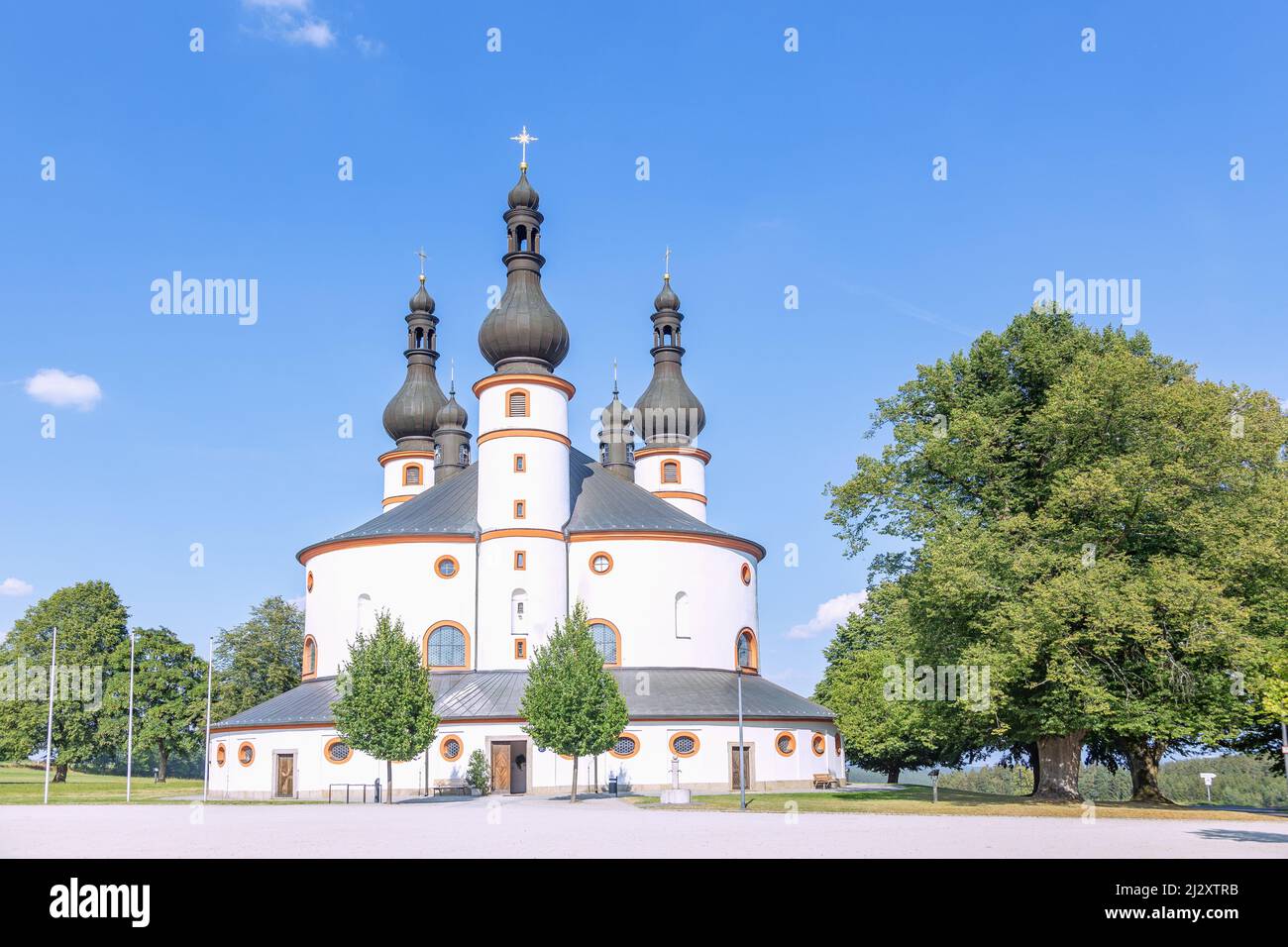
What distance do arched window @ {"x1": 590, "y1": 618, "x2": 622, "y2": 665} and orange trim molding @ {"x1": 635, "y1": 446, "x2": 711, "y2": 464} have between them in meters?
19.5

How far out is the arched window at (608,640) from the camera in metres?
50.7

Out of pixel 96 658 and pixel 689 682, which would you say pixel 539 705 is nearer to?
pixel 689 682

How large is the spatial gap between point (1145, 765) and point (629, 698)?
2057cm

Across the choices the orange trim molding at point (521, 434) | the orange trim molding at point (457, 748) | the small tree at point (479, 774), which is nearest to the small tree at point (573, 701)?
the small tree at point (479, 774)

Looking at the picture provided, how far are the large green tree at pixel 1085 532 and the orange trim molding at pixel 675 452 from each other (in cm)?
3322

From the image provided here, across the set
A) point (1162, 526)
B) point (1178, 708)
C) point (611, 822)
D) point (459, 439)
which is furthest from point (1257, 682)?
point (459, 439)

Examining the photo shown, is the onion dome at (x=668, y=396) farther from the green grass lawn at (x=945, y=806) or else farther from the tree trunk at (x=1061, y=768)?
the tree trunk at (x=1061, y=768)

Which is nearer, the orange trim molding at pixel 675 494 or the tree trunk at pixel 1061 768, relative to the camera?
the tree trunk at pixel 1061 768

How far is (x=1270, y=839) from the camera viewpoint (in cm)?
2086

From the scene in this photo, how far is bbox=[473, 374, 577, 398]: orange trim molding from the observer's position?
167 ft

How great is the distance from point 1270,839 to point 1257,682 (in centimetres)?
836

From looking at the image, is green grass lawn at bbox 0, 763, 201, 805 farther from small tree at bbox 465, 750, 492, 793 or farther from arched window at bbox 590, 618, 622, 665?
arched window at bbox 590, 618, 622, 665

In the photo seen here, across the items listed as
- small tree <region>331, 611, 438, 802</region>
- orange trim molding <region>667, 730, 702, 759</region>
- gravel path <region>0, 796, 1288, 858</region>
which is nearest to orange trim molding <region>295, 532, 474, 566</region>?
small tree <region>331, 611, 438, 802</region>

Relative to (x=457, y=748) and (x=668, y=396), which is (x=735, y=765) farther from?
(x=668, y=396)
